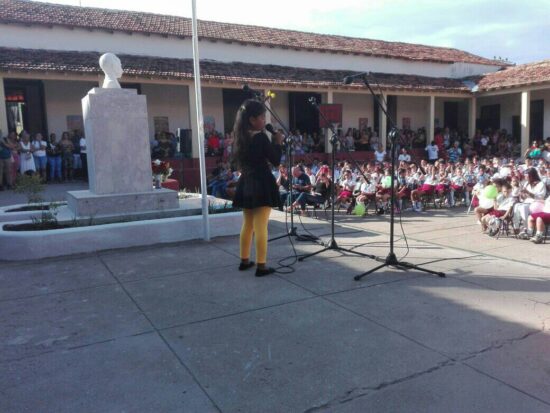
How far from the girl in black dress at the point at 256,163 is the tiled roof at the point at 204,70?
1156 centimetres

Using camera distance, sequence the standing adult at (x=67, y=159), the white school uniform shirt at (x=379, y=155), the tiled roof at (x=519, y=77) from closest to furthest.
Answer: the standing adult at (x=67, y=159) < the white school uniform shirt at (x=379, y=155) < the tiled roof at (x=519, y=77)

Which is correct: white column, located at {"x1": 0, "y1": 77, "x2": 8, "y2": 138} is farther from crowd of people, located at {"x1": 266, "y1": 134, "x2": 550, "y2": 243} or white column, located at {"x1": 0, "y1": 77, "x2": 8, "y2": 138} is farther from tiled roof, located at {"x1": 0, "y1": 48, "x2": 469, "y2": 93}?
crowd of people, located at {"x1": 266, "y1": 134, "x2": 550, "y2": 243}

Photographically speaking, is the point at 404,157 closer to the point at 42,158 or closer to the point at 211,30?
the point at 211,30

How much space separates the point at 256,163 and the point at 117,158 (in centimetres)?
336

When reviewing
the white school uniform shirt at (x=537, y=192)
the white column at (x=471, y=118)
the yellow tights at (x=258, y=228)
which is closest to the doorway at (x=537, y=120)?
the white column at (x=471, y=118)

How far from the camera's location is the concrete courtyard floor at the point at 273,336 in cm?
277

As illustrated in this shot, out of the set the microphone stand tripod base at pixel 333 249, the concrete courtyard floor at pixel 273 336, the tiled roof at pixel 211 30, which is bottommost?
the concrete courtyard floor at pixel 273 336

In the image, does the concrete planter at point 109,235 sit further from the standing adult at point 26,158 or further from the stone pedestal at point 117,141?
the standing adult at point 26,158

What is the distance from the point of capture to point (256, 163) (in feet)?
16.3

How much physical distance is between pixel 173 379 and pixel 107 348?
0.75m

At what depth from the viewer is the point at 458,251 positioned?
21.2 feet

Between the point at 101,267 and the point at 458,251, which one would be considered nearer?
the point at 101,267

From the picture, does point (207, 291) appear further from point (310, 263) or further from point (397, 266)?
point (397, 266)

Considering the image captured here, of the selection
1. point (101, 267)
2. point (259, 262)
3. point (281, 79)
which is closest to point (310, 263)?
point (259, 262)
